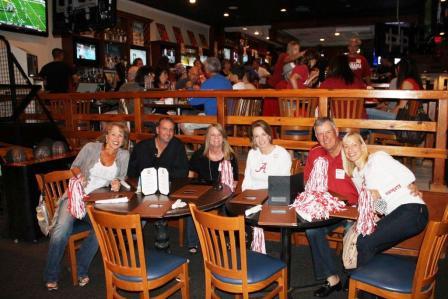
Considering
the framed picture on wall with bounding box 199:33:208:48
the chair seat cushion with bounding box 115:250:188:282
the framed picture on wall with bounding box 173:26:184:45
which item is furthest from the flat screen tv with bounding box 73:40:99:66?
the chair seat cushion with bounding box 115:250:188:282

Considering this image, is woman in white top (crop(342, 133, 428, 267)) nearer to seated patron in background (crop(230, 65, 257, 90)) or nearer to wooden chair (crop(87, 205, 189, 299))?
wooden chair (crop(87, 205, 189, 299))

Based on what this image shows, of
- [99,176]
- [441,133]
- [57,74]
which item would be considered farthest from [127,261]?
[57,74]

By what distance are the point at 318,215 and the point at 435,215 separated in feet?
5.27

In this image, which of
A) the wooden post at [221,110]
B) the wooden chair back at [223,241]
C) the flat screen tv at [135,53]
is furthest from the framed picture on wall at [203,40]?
the wooden chair back at [223,241]

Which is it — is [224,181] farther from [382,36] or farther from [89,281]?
[382,36]

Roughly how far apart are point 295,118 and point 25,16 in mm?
5587

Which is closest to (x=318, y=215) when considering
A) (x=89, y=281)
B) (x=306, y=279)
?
(x=306, y=279)

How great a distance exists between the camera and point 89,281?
3355mm

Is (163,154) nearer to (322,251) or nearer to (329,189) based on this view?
(329,189)

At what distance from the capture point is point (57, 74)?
266 inches

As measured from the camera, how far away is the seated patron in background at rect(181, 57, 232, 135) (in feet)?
15.9

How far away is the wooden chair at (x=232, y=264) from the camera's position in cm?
218

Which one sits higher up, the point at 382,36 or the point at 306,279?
the point at 382,36

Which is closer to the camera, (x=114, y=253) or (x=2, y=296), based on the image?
(x=114, y=253)
